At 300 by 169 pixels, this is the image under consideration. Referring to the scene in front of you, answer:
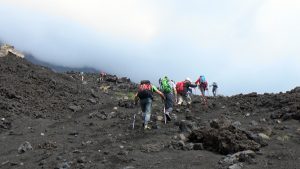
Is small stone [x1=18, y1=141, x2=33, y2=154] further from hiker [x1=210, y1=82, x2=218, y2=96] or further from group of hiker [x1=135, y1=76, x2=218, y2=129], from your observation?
hiker [x1=210, y1=82, x2=218, y2=96]

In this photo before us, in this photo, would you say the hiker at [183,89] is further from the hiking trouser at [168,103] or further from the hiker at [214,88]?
the hiker at [214,88]

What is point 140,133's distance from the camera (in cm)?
2192

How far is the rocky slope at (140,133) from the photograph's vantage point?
17516mm

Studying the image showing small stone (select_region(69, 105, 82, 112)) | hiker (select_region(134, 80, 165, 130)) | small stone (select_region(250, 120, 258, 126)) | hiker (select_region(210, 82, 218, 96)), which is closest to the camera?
hiker (select_region(134, 80, 165, 130))

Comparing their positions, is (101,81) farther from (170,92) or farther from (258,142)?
(258,142)

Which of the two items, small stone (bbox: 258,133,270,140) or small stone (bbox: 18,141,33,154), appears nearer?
small stone (bbox: 258,133,270,140)

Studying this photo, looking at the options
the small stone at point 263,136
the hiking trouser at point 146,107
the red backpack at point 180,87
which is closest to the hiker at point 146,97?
the hiking trouser at point 146,107

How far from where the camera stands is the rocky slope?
690 inches

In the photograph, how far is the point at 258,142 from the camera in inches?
742

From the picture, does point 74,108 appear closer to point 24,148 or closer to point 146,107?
point 146,107

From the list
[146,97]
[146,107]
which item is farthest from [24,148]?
[146,97]

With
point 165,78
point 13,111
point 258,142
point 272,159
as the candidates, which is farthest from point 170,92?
point 13,111

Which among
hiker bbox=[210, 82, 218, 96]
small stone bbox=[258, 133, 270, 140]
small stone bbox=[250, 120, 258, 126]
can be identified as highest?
hiker bbox=[210, 82, 218, 96]

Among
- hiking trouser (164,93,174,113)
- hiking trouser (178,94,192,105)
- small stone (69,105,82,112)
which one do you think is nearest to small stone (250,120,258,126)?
hiking trouser (164,93,174,113)
